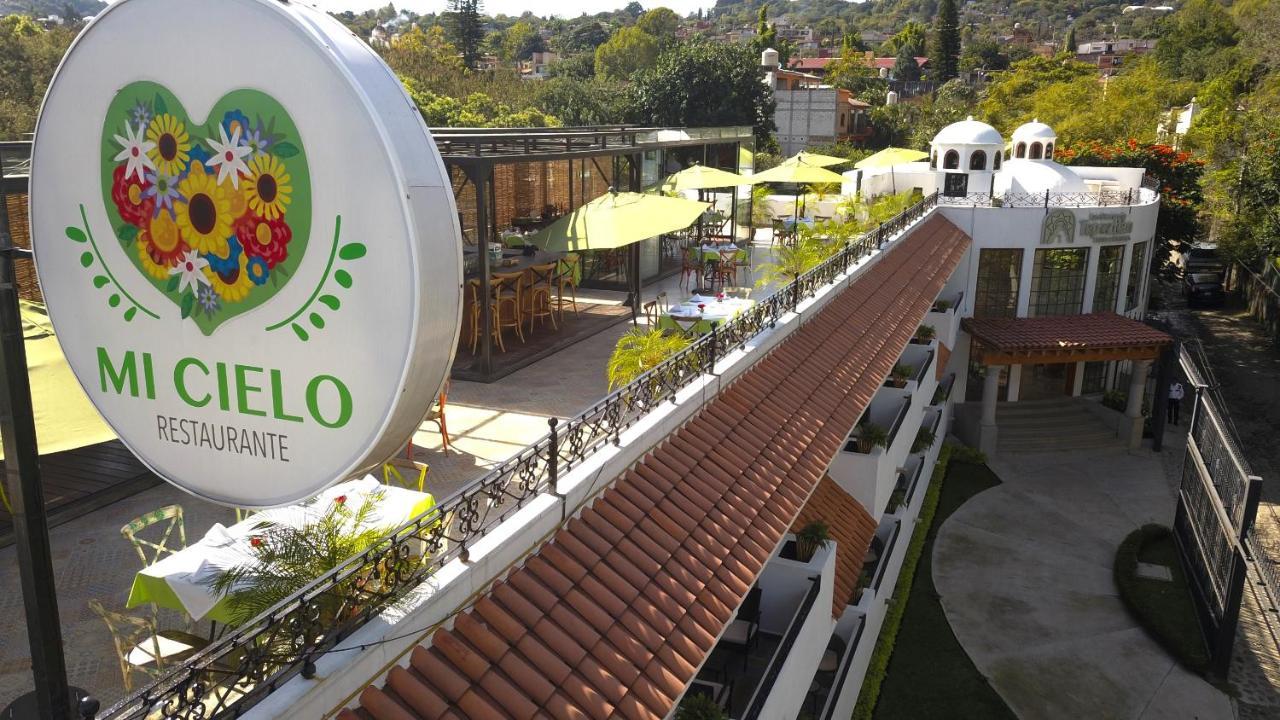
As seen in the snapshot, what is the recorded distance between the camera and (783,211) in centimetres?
3766

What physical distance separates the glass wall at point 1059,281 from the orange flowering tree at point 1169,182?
10.0 meters

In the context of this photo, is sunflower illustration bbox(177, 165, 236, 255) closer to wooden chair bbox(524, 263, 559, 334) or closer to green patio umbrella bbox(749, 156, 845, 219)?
wooden chair bbox(524, 263, 559, 334)

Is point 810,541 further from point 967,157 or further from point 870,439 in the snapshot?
point 967,157

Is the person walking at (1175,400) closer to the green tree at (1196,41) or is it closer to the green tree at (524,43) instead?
the green tree at (1196,41)

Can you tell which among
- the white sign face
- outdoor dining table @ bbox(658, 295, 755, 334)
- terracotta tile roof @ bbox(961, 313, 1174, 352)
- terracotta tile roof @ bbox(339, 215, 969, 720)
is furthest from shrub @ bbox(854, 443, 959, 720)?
the white sign face

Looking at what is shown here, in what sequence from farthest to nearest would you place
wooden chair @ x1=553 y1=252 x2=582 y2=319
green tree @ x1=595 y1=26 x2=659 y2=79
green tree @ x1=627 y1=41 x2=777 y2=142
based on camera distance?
green tree @ x1=595 y1=26 x2=659 y2=79 < green tree @ x1=627 y1=41 x2=777 y2=142 < wooden chair @ x1=553 y1=252 x2=582 y2=319

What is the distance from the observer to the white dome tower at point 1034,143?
3269 cm

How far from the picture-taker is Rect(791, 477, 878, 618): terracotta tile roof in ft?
37.7

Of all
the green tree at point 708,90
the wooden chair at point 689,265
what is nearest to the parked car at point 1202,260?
the green tree at point 708,90

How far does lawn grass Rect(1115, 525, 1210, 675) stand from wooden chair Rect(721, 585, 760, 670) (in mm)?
11819

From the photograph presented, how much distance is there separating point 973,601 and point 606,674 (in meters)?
15.2

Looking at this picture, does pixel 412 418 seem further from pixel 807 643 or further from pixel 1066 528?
pixel 1066 528

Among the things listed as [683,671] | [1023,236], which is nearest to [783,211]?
[1023,236]

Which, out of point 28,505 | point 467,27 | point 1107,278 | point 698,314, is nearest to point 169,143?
point 28,505
